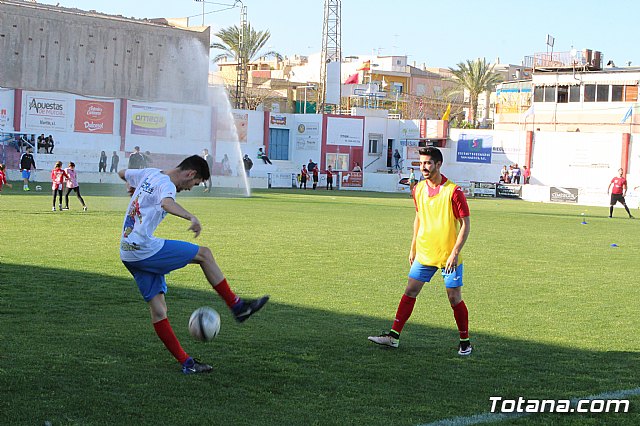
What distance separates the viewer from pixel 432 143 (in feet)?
238

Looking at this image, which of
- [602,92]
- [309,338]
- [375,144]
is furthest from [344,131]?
[309,338]

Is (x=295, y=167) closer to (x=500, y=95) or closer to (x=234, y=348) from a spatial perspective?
Answer: (x=500, y=95)

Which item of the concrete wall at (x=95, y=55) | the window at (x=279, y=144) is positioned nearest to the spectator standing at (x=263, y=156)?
the window at (x=279, y=144)

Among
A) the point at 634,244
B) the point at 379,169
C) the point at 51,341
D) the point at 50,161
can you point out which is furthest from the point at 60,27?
the point at 51,341

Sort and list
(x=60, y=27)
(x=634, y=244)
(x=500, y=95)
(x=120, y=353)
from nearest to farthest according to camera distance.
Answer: (x=120, y=353) → (x=634, y=244) → (x=60, y=27) → (x=500, y=95)

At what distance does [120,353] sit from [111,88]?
213 feet

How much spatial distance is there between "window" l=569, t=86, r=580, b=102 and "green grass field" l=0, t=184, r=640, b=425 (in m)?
55.8

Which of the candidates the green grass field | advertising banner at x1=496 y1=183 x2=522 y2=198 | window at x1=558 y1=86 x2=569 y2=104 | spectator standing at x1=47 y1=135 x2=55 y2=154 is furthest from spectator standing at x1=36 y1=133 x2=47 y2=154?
window at x1=558 y1=86 x2=569 y2=104

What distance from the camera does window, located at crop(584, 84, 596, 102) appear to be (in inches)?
2891

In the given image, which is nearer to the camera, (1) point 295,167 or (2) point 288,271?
(2) point 288,271

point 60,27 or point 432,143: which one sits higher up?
point 60,27

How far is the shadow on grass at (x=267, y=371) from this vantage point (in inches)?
267

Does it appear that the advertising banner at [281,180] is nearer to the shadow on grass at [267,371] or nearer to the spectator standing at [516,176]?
the spectator standing at [516,176]

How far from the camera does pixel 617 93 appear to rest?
7206 centimetres
